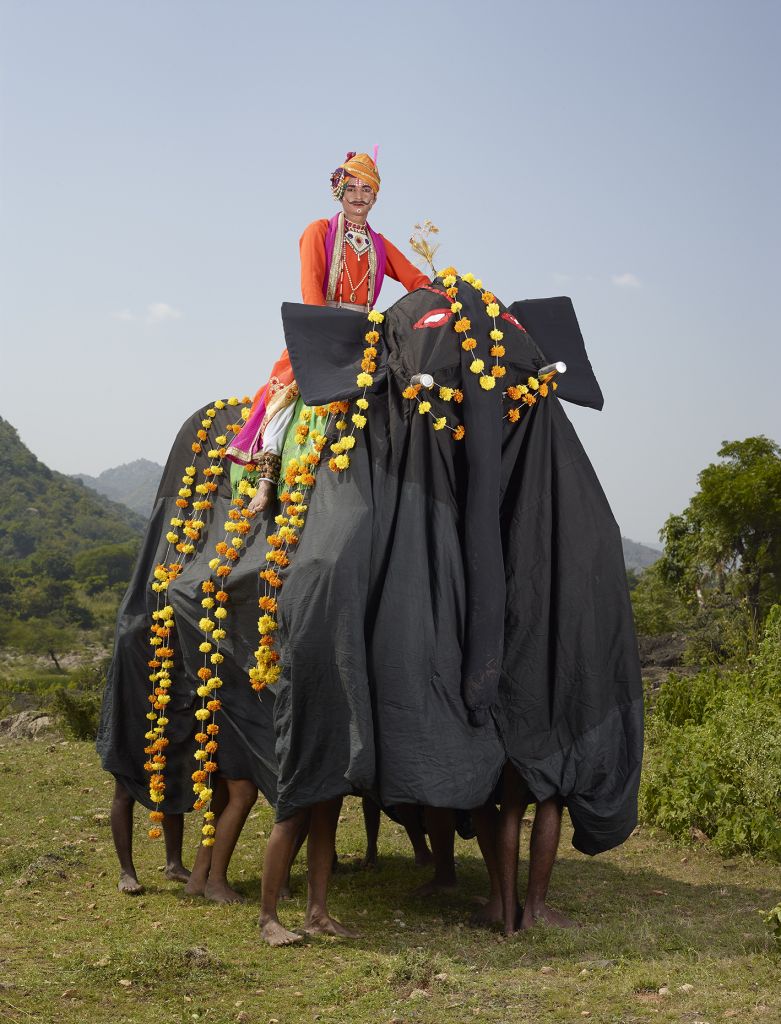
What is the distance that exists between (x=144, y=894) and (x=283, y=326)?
3469 millimetres

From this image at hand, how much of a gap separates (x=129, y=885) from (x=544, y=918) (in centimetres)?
259

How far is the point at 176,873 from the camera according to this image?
6.90 meters

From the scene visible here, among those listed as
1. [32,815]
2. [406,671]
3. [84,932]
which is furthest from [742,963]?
[32,815]

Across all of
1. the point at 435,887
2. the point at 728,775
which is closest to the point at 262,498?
the point at 435,887

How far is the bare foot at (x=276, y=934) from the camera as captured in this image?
5250 mm

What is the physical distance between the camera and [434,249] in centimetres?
615

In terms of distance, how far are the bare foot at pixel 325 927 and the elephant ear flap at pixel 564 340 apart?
2987 mm

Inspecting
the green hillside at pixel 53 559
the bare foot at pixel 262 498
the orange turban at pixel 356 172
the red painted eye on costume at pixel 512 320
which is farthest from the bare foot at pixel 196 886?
the green hillside at pixel 53 559

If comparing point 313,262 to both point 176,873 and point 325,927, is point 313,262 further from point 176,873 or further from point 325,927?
point 176,873

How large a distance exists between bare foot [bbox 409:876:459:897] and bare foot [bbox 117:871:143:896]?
1627 millimetres

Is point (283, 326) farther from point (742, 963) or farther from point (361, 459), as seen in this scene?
point (742, 963)

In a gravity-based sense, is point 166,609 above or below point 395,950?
above

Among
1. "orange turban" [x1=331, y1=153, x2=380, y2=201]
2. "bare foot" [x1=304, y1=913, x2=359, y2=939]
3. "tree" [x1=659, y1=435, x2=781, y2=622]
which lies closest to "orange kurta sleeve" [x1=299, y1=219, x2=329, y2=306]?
"orange turban" [x1=331, y1=153, x2=380, y2=201]

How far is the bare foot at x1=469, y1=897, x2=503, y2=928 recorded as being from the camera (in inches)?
223
